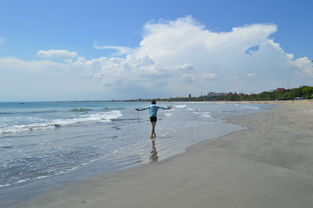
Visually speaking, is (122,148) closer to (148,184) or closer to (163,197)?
(148,184)

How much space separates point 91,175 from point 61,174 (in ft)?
2.97

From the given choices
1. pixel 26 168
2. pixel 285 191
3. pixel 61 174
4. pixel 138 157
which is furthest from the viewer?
pixel 138 157

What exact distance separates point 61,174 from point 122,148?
3.37 meters

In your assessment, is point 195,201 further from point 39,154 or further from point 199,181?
point 39,154

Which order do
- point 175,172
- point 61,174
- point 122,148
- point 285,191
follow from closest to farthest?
point 285,191, point 175,172, point 61,174, point 122,148

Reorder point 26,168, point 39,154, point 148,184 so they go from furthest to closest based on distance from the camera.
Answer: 1. point 39,154
2. point 26,168
3. point 148,184

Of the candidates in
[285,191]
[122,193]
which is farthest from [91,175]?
[285,191]

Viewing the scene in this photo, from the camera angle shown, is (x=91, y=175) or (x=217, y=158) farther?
(x=217, y=158)

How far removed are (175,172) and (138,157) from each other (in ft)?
7.60

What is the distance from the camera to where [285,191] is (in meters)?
3.78

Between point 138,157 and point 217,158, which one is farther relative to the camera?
point 138,157

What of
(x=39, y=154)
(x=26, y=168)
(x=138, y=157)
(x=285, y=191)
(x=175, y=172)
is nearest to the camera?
(x=285, y=191)

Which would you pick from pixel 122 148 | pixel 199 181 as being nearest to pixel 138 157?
pixel 122 148

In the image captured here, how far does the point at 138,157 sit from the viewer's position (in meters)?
7.13
